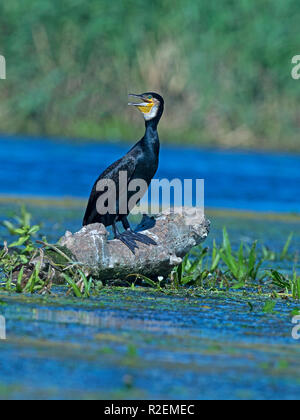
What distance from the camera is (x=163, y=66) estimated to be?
25.7m

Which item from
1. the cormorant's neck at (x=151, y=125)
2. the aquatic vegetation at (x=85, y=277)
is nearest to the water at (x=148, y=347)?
the aquatic vegetation at (x=85, y=277)

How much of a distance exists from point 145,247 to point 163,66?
62.5ft

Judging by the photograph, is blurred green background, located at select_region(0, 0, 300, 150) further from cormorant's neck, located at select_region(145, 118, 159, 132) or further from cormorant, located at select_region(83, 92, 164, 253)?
cormorant, located at select_region(83, 92, 164, 253)

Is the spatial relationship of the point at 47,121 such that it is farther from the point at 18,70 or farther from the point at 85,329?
the point at 85,329

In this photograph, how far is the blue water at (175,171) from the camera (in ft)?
55.8

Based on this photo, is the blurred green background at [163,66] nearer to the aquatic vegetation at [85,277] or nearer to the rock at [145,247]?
the aquatic vegetation at [85,277]

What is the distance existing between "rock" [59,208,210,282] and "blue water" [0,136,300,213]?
336 inches

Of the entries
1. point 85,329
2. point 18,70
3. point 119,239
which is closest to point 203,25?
point 18,70

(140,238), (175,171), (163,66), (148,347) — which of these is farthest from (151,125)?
(163,66)

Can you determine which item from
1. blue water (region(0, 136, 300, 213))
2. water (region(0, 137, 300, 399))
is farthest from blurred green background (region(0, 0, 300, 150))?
water (region(0, 137, 300, 399))

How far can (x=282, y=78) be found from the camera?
1000 inches

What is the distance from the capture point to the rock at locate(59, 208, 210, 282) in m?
6.83

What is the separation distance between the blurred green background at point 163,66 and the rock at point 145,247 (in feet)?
60.2

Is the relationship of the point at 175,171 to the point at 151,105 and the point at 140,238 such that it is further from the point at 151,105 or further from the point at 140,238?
the point at 140,238
